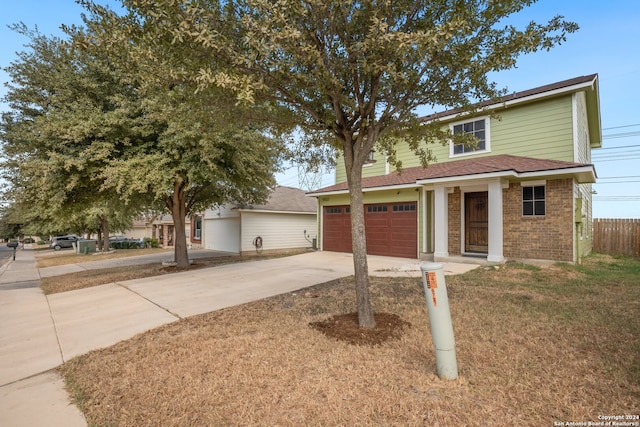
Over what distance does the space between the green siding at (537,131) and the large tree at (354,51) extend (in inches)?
220

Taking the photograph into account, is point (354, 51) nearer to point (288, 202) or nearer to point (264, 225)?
point (264, 225)

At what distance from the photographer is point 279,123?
520 centimetres

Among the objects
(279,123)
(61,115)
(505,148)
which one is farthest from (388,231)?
(61,115)

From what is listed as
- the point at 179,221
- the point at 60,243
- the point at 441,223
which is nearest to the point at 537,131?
the point at 441,223

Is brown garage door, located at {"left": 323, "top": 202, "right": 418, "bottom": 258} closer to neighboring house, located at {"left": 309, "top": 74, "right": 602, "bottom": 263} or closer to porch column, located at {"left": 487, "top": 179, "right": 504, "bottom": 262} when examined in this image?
neighboring house, located at {"left": 309, "top": 74, "right": 602, "bottom": 263}

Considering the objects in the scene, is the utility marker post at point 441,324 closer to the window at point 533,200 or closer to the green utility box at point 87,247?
the window at point 533,200

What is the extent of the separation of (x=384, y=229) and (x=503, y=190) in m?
4.71

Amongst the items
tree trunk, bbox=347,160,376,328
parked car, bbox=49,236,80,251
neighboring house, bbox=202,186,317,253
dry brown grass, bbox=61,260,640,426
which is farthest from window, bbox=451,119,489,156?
parked car, bbox=49,236,80,251

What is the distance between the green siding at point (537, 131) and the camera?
1019cm

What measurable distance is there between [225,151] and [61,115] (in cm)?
427

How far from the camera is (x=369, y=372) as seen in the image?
3229mm

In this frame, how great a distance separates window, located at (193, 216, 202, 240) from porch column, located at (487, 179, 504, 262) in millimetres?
20560

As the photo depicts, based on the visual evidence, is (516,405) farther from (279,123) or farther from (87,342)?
(87,342)

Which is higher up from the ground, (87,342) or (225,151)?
(225,151)
